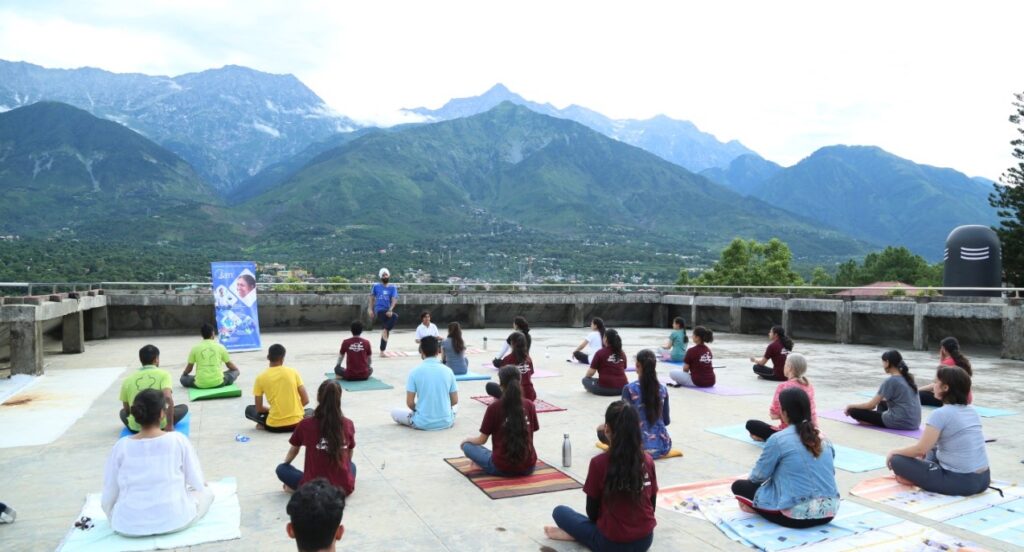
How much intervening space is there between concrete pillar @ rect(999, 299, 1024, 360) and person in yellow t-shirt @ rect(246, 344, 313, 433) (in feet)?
57.8

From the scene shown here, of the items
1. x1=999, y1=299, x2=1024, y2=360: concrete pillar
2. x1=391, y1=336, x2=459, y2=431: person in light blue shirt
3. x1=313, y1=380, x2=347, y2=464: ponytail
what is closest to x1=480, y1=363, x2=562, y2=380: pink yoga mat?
x1=391, y1=336, x2=459, y2=431: person in light blue shirt

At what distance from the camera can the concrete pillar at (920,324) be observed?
62.6ft

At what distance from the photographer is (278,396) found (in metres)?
8.05

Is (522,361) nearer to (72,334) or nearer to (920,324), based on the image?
(72,334)

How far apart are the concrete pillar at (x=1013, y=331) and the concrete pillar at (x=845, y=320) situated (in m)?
4.51

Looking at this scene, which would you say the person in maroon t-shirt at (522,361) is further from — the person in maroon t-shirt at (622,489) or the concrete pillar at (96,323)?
the concrete pillar at (96,323)

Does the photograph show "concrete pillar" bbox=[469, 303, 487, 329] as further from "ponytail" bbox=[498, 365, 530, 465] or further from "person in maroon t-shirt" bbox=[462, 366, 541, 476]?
"ponytail" bbox=[498, 365, 530, 465]

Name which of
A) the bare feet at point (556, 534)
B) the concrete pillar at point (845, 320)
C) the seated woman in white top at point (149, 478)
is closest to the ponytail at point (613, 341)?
the bare feet at point (556, 534)

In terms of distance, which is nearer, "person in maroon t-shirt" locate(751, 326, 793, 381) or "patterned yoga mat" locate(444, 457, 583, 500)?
"patterned yoga mat" locate(444, 457, 583, 500)

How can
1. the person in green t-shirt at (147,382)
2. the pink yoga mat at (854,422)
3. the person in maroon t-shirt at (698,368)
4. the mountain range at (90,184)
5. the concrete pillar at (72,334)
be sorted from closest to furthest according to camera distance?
1. the person in green t-shirt at (147,382)
2. the pink yoga mat at (854,422)
3. the person in maroon t-shirt at (698,368)
4. the concrete pillar at (72,334)
5. the mountain range at (90,184)

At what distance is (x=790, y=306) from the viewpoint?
2306 centimetres

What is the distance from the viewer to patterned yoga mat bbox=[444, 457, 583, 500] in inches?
240

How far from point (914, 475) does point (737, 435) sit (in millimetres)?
2434

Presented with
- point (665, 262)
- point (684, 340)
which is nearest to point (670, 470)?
point (684, 340)
